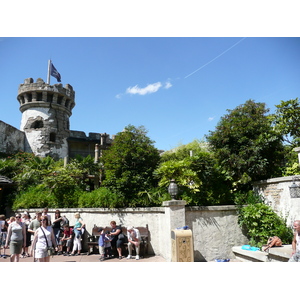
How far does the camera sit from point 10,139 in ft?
61.4

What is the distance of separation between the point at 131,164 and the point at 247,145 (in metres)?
4.18

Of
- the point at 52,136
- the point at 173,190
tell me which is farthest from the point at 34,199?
the point at 52,136

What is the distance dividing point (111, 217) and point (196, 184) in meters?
3.36

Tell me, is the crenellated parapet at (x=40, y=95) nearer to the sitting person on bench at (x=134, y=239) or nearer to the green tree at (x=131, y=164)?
the green tree at (x=131, y=164)

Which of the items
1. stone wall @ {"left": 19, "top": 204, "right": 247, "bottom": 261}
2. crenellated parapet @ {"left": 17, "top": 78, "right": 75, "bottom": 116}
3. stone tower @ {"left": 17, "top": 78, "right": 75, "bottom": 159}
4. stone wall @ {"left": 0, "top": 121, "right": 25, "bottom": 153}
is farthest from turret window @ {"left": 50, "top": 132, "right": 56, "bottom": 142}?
stone wall @ {"left": 19, "top": 204, "right": 247, "bottom": 261}

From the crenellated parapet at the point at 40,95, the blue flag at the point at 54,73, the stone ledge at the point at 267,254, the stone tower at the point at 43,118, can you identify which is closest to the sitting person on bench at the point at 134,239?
the stone ledge at the point at 267,254

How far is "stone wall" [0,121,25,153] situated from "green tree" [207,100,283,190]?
15.6 m

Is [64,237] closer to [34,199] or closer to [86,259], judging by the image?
[86,259]

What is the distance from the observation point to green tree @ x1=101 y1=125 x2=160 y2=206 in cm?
896

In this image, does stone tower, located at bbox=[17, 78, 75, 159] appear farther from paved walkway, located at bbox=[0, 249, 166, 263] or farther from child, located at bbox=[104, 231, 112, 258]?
child, located at bbox=[104, 231, 112, 258]

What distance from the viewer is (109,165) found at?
9.32 m

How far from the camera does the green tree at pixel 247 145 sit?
8.38m

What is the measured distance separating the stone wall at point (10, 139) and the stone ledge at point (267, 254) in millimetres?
17112
